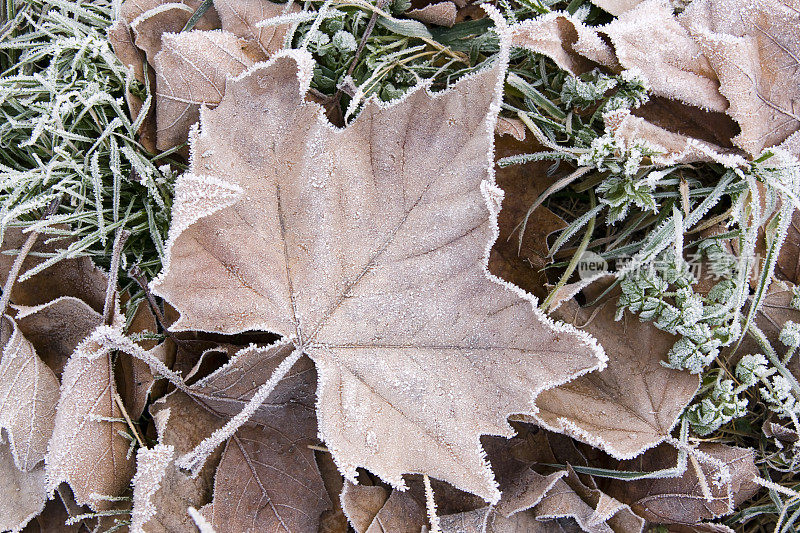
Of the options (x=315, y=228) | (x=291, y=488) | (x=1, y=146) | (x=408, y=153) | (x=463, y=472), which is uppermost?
(x=408, y=153)

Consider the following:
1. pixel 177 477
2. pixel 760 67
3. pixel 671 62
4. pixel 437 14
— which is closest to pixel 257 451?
pixel 177 477

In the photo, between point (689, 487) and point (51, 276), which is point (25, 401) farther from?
point (689, 487)

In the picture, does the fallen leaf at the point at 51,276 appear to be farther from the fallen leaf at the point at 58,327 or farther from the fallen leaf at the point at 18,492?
the fallen leaf at the point at 18,492

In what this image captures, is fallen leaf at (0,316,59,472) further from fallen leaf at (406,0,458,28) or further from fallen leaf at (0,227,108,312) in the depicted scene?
fallen leaf at (406,0,458,28)

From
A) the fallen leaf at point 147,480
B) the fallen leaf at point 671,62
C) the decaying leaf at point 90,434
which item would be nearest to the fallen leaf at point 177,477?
the fallen leaf at point 147,480

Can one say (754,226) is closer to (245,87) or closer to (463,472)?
(463,472)

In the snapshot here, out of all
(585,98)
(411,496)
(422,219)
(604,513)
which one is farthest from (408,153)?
(604,513)
